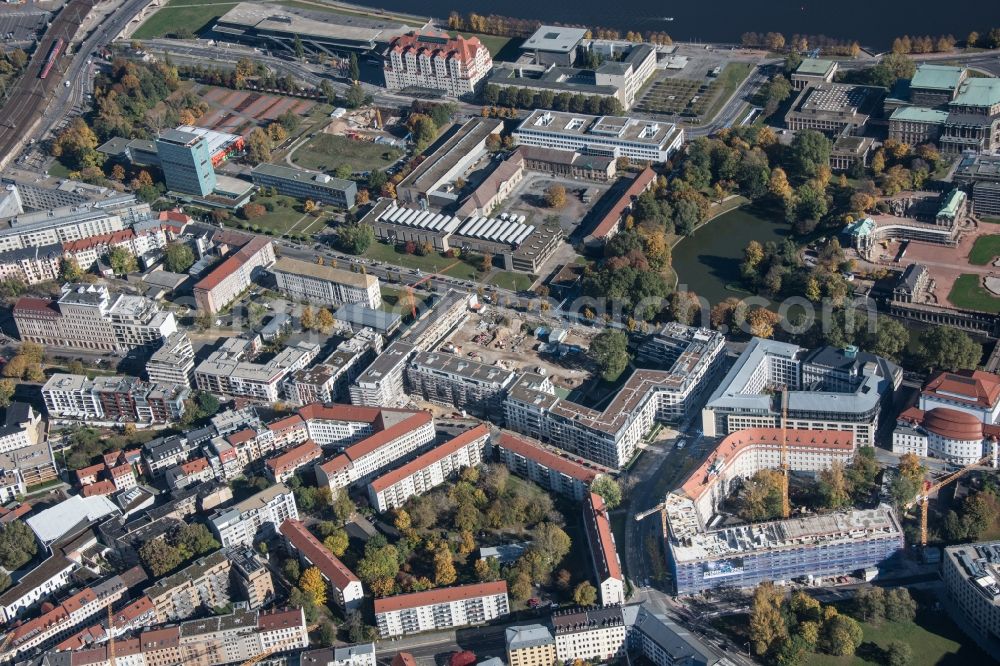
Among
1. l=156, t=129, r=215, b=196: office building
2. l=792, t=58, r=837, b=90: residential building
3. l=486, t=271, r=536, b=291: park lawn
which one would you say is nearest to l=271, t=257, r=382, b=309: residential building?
l=486, t=271, r=536, b=291: park lawn

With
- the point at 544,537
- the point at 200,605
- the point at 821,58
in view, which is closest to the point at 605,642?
the point at 544,537

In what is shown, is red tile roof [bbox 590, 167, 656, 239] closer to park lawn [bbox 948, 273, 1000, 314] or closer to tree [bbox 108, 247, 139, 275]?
park lawn [bbox 948, 273, 1000, 314]

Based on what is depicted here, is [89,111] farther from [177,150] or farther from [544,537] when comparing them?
[544,537]

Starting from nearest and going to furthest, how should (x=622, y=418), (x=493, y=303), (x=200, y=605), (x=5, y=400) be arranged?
1. (x=200, y=605)
2. (x=622, y=418)
3. (x=5, y=400)
4. (x=493, y=303)

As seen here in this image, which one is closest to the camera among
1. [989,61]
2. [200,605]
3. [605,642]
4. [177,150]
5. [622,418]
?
[605,642]

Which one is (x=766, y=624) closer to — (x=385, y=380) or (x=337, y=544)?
(x=337, y=544)
